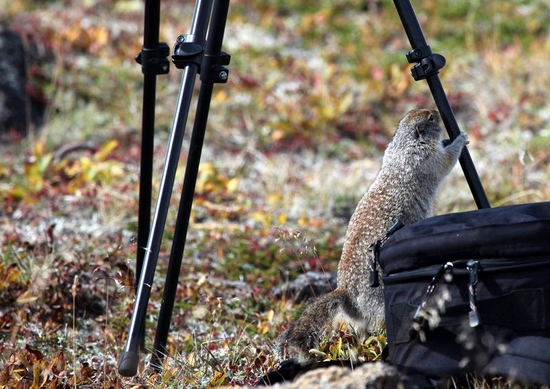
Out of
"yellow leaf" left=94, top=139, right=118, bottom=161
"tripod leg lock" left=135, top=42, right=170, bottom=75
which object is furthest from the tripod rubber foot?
"yellow leaf" left=94, top=139, right=118, bottom=161

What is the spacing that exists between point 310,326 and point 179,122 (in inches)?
42.1

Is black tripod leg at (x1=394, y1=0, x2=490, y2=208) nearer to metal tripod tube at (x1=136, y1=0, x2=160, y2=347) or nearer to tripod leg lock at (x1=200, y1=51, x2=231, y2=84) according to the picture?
tripod leg lock at (x1=200, y1=51, x2=231, y2=84)

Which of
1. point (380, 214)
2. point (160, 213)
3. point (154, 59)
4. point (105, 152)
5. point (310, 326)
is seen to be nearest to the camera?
point (160, 213)

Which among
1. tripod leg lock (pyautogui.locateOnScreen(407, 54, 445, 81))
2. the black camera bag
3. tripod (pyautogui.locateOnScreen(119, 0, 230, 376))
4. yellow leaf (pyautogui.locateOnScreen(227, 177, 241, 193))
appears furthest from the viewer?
yellow leaf (pyautogui.locateOnScreen(227, 177, 241, 193))

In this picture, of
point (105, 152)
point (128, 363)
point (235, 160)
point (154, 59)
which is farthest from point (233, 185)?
point (128, 363)

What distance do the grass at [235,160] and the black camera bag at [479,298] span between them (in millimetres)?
707

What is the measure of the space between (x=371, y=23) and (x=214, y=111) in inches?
108

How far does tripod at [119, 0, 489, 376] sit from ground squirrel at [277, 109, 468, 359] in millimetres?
464

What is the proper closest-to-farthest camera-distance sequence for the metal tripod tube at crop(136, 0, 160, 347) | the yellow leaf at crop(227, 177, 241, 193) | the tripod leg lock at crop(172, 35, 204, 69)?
1. the tripod leg lock at crop(172, 35, 204, 69)
2. the metal tripod tube at crop(136, 0, 160, 347)
3. the yellow leaf at crop(227, 177, 241, 193)

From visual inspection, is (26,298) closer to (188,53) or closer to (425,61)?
(188,53)

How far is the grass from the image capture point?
3811 mm

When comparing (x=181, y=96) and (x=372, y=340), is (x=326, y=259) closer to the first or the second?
(x=372, y=340)

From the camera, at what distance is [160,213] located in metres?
2.67

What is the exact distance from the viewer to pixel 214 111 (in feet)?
25.2
